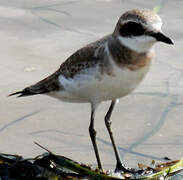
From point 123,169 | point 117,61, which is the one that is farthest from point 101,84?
point 123,169

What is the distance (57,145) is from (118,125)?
0.64 metres

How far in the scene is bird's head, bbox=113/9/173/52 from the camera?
4.31 m

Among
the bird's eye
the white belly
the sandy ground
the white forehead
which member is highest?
the white forehead

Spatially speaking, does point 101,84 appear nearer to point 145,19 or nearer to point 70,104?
point 145,19

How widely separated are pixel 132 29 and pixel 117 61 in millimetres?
239

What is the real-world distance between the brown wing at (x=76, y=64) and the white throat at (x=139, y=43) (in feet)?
0.70

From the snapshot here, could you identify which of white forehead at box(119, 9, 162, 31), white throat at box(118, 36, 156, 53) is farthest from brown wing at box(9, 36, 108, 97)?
white forehead at box(119, 9, 162, 31)

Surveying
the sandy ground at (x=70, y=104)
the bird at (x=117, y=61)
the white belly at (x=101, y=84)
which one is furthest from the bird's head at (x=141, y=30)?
the sandy ground at (x=70, y=104)

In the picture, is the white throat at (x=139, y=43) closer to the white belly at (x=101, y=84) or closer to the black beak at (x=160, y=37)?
the black beak at (x=160, y=37)

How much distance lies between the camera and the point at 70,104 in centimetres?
603

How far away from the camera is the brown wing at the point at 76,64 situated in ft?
15.1

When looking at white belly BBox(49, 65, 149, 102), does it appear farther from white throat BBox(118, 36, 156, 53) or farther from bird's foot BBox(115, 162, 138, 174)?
bird's foot BBox(115, 162, 138, 174)

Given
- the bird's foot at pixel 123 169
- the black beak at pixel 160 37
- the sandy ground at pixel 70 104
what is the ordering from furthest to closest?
1. the sandy ground at pixel 70 104
2. the bird's foot at pixel 123 169
3. the black beak at pixel 160 37

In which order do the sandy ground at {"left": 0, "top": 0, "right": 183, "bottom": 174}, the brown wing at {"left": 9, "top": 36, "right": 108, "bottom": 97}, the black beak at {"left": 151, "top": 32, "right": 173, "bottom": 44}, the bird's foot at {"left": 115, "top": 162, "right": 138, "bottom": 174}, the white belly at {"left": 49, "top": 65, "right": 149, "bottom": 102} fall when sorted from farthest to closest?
the sandy ground at {"left": 0, "top": 0, "right": 183, "bottom": 174} → the bird's foot at {"left": 115, "top": 162, "right": 138, "bottom": 174} → the brown wing at {"left": 9, "top": 36, "right": 108, "bottom": 97} → the white belly at {"left": 49, "top": 65, "right": 149, "bottom": 102} → the black beak at {"left": 151, "top": 32, "right": 173, "bottom": 44}
